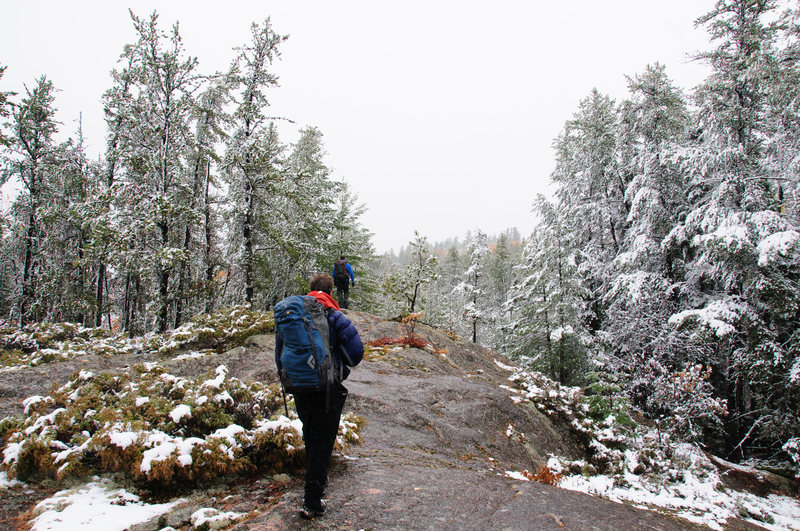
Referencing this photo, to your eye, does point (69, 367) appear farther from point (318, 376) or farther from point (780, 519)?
point (780, 519)

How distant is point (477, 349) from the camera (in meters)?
15.1

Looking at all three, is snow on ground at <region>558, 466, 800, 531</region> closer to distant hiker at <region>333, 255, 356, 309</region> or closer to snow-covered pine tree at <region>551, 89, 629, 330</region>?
distant hiker at <region>333, 255, 356, 309</region>

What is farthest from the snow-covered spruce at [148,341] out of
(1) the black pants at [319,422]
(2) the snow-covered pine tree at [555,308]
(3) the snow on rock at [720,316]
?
(3) the snow on rock at [720,316]

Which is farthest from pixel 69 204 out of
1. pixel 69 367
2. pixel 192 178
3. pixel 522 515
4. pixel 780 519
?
pixel 780 519

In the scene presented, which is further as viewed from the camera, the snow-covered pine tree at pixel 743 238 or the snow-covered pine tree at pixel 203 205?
the snow-covered pine tree at pixel 203 205

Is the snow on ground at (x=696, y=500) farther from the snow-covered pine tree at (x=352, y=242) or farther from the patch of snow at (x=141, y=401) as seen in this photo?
the snow-covered pine tree at (x=352, y=242)

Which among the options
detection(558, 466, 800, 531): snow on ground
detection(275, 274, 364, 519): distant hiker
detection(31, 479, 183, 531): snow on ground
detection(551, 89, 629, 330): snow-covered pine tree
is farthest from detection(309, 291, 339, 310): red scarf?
detection(551, 89, 629, 330): snow-covered pine tree

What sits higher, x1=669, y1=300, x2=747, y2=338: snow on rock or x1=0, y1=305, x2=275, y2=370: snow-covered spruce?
x1=669, y1=300, x2=747, y2=338: snow on rock

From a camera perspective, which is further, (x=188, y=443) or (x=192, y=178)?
(x=192, y=178)

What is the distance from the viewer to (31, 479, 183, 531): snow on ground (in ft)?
9.34

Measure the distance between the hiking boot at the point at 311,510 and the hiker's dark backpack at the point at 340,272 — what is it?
1100cm

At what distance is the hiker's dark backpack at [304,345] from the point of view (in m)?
3.17

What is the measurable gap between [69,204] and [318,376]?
22764 millimetres

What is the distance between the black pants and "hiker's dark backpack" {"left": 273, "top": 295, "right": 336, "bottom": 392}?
0.43 ft
